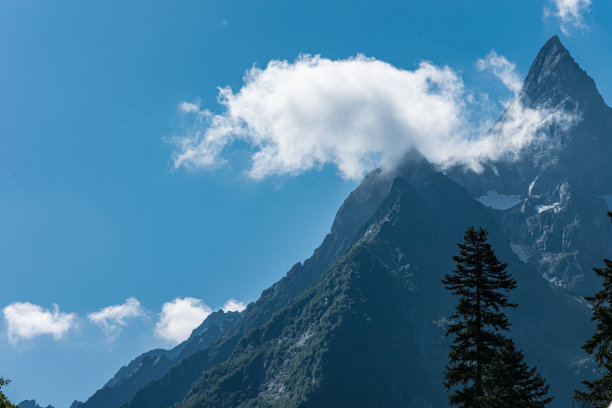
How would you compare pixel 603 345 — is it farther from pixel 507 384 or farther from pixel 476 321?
pixel 476 321

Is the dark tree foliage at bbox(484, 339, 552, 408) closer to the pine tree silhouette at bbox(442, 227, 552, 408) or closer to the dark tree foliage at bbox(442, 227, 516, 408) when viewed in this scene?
the pine tree silhouette at bbox(442, 227, 552, 408)

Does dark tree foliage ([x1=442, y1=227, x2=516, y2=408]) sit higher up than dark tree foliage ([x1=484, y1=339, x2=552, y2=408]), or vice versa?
dark tree foliage ([x1=442, y1=227, x2=516, y2=408])

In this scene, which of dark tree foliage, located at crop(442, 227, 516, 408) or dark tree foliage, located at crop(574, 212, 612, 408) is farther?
dark tree foliage, located at crop(442, 227, 516, 408)

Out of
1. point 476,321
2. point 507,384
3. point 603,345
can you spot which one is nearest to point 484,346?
point 476,321

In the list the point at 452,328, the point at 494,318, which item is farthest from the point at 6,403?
the point at 494,318

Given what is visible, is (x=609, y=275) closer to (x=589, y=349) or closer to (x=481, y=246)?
(x=589, y=349)

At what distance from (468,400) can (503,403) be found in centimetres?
328

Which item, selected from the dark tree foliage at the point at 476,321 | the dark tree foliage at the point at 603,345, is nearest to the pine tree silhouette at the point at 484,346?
the dark tree foliage at the point at 476,321

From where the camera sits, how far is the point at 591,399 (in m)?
34.0

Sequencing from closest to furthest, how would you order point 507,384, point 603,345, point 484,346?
point 603,345 → point 507,384 → point 484,346

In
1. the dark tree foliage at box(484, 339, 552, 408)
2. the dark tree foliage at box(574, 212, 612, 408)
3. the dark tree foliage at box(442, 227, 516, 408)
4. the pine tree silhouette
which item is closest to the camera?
the dark tree foliage at box(574, 212, 612, 408)

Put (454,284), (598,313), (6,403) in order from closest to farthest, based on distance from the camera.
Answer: (598,313) → (454,284) → (6,403)

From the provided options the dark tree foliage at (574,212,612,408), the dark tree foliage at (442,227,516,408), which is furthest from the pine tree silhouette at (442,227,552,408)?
the dark tree foliage at (574,212,612,408)

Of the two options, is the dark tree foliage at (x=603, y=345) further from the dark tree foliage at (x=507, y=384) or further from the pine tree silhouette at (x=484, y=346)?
the pine tree silhouette at (x=484, y=346)
